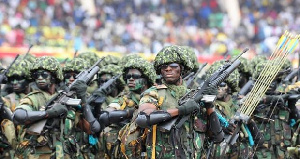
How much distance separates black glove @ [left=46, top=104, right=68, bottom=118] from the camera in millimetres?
9617

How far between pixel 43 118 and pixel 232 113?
3.03 metres

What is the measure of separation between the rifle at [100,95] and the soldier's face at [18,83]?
3.66 feet

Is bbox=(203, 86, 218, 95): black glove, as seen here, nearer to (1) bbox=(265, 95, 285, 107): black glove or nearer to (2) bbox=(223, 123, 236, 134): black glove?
(2) bbox=(223, 123, 236, 134): black glove

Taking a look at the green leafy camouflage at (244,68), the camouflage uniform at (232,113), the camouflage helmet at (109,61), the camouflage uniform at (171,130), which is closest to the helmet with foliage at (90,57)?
the camouflage helmet at (109,61)

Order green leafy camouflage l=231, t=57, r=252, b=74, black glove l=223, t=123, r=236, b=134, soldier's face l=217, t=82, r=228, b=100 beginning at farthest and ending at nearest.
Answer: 1. green leafy camouflage l=231, t=57, r=252, b=74
2. soldier's face l=217, t=82, r=228, b=100
3. black glove l=223, t=123, r=236, b=134

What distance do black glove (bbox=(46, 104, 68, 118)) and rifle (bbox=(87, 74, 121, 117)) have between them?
76.5 inches

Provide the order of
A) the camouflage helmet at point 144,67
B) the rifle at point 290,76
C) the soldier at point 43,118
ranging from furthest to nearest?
the rifle at point 290,76, the camouflage helmet at point 144,67, the soldier at point 43,118

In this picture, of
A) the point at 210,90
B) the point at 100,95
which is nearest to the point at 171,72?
the point at 210,90

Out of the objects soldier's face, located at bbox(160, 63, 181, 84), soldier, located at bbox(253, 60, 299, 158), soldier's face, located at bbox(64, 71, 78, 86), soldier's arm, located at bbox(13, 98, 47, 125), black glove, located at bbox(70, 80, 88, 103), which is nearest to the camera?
soldier's face, located at bbox(160, 63, 181, 84)

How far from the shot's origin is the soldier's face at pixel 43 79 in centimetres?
1016

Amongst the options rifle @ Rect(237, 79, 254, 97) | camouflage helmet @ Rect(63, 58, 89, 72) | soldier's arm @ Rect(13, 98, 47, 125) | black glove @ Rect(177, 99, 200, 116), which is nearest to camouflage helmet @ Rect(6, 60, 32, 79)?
camouflage helmet @ Rect(63, 58, 89, 72)

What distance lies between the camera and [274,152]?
12.4 meters

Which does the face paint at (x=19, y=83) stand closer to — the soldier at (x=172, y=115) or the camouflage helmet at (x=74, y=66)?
the camouflage helmet at (x=74, y=66)

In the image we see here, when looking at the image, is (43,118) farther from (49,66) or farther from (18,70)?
(18,70)
